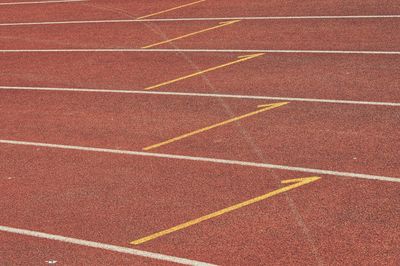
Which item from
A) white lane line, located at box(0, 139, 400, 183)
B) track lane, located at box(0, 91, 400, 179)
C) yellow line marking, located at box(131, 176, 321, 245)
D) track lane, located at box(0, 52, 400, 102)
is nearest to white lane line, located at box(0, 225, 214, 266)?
yellow line marking, located at box(131, 176, 321, 245)

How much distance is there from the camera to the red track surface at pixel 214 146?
817 centimetres

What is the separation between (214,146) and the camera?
1047 cm

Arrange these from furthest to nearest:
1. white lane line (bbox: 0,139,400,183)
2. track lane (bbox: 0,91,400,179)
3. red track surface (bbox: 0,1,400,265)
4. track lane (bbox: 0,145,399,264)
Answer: track lane (bbox: 0,91,400,179) → white lane line (bbox: 0,139,400,183) → red track surface (bbox: 0,1,400,265) → track lane (bbox: 0,145,399,264)

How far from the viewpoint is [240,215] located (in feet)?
28.2

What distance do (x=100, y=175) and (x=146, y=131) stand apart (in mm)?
1315

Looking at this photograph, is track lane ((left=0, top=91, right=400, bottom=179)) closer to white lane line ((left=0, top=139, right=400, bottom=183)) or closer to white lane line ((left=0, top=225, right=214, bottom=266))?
white lane line ((left=0, top=139, right=400, bottom=183))

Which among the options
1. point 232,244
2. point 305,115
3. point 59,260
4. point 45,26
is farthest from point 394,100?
point 45,26

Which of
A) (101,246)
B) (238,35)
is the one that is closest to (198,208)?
(101,246)

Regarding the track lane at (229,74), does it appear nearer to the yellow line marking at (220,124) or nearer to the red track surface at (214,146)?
the red track surface at (214,146)

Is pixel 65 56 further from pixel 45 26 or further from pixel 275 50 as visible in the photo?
pixel 275 50

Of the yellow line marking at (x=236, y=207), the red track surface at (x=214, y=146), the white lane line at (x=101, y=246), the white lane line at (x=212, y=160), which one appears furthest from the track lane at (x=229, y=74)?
the white lane line at (x=101, y=246)

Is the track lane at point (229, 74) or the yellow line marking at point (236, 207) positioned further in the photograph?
the track lane at point (229, 74)

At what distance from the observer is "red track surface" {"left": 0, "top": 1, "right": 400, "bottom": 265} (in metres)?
8.17

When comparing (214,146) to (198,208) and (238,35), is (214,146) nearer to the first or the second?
(198,208)
